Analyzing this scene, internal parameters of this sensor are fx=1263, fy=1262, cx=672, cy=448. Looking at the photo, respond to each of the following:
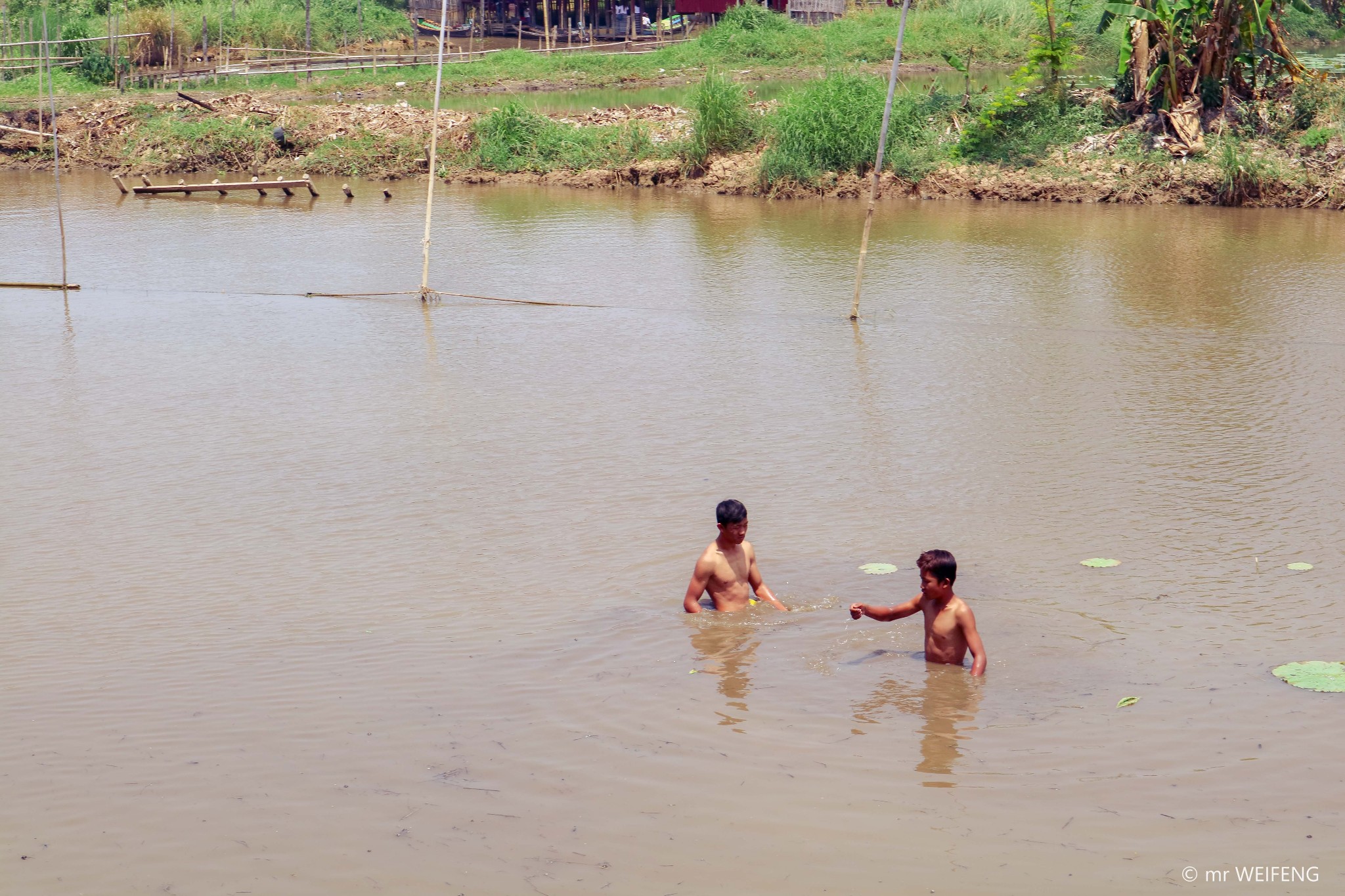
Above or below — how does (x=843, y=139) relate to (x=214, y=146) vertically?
above

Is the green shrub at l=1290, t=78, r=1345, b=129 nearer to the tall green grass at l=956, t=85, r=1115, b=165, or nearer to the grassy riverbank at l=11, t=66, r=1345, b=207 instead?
the grassy riverbank at l=11, t=66, r=1345, b=207

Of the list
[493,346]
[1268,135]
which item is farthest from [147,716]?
[1268,135]

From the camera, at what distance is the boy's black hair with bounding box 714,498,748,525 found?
18.7 feet

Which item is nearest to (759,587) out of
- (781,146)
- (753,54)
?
(781,146)

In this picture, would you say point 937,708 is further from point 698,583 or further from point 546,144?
point 546,144

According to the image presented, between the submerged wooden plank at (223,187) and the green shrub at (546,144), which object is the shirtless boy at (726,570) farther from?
the green shrub at (546,144)

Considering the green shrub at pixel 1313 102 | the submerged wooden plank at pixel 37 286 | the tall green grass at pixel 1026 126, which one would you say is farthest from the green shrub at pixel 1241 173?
the submerged wooden plank at pixel 37 286

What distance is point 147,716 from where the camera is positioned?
476 centimetres

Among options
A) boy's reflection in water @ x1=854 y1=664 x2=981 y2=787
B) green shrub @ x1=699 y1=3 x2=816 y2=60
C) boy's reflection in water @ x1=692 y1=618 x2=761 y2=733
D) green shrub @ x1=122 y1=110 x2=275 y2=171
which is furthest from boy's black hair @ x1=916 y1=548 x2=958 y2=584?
green shrub @ x1=699 y1=3 x2=816 y2=60

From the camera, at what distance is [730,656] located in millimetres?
5359

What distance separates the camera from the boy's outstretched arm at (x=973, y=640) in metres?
5.03

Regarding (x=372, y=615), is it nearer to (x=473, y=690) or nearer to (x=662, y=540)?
(x=473, y=690)

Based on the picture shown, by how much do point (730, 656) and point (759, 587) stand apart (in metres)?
0.61

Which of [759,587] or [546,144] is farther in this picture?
[546,144]
